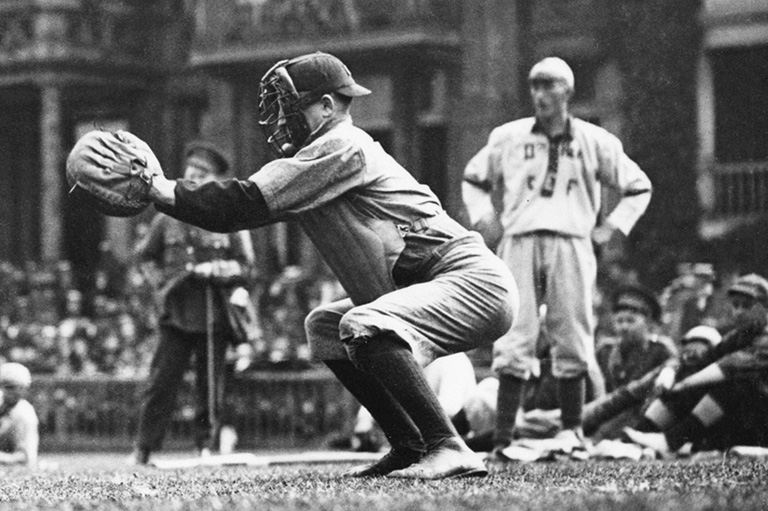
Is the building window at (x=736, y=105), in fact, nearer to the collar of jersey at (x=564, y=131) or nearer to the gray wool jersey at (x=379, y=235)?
the collar of jersey at (x=564, y=131)

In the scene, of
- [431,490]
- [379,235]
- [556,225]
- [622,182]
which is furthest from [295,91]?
[622,182]

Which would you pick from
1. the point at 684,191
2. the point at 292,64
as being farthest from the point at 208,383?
the point at 684,191

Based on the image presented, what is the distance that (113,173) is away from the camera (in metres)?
5.94

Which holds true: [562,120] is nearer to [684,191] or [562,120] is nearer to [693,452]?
[693,452]

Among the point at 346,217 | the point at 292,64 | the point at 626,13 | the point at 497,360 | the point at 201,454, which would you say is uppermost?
the point at 626,13

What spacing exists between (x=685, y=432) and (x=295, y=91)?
3705 millimetres

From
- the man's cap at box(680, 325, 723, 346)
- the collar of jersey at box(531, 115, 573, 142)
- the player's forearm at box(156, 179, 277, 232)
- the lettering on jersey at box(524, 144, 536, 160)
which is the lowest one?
the man's cap at box(680, 325, 723, 346)

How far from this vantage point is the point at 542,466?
7.52 meters

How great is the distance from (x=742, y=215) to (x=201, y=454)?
10486 mm

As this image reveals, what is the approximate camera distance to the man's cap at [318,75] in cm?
645

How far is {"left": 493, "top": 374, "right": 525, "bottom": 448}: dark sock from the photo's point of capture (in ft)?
29.0

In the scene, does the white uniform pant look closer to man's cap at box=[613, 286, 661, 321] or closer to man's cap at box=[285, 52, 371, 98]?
man's cap at box=[613, 286, 661, 321]

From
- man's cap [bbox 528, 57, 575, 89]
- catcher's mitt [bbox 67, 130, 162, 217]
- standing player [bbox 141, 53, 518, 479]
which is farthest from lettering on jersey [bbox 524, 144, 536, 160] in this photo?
catcher's mitt [bbox 67, 130, 162, 217]

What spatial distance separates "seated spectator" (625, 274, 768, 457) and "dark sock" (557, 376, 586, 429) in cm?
52
